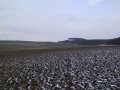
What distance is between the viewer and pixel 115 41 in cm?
11894

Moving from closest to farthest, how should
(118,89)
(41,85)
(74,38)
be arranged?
(118,89) → (41,85) → (74,38)

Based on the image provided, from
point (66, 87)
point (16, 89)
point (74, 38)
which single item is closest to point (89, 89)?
point (66, 87)

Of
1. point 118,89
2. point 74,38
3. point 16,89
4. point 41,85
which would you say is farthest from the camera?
point 74,38

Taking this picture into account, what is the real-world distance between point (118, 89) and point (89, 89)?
2009mm

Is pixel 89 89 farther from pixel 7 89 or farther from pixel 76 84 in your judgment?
pixel 7 89

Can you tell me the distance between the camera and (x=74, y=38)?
19475cm

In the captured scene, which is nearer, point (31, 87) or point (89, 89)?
point (89, 89)

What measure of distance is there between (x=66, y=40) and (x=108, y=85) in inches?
7191

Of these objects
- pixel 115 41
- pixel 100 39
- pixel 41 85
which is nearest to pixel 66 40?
pixel 100 39

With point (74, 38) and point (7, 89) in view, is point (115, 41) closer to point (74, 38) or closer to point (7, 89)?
point (74, 38)

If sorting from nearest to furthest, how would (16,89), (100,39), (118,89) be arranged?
(118,89)
(16,89)
(100,39)

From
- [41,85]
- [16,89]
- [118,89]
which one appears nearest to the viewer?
[118,89]

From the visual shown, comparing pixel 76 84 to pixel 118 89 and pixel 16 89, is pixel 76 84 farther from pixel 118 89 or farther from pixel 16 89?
pixel 16 89

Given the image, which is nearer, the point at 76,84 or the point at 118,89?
the point at 118,89
